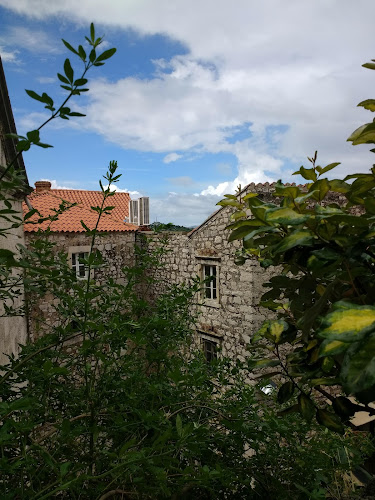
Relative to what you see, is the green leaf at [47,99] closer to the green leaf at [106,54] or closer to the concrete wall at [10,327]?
the green leaf at [106,54]

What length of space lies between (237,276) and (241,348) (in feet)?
4.92

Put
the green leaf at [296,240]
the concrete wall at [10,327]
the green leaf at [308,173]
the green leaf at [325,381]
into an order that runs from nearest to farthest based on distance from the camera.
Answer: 1. the green leaf at [296,240]
2. the green leaf at [325,381]
3. the green leaf at [308,173]
4. the concrete wall at [10,327]

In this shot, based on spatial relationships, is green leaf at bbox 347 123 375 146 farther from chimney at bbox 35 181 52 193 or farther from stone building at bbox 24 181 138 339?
chimney at bbox 35 181 52 193

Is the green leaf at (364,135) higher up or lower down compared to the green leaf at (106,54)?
Result: lower down

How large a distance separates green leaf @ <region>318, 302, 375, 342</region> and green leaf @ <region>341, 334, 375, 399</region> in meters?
0.03

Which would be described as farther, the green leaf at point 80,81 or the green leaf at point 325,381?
the green leaf at point 80,81


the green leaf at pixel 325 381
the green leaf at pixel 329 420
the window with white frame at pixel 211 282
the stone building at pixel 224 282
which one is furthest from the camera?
the window with white frame at pixel 211 282

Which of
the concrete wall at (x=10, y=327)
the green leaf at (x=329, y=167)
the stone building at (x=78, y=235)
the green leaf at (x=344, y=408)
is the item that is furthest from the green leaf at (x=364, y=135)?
the stone building at (x=78, y=235)

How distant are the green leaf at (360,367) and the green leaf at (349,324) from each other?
0.10 feet

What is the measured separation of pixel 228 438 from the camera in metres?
1.81

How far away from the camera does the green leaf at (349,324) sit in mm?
580

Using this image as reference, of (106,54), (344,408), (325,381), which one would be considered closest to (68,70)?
(106,54)

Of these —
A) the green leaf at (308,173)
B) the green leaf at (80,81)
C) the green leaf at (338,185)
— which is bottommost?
the green leaf at (338,185)

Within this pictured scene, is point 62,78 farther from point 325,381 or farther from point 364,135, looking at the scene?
point 325,381
